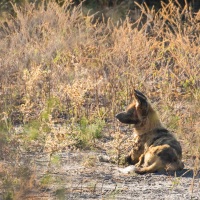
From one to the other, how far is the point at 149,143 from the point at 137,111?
0.38 meters

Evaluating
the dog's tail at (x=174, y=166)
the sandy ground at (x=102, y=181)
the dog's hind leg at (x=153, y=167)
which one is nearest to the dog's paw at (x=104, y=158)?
the sandy ground at (x=102, y=181)

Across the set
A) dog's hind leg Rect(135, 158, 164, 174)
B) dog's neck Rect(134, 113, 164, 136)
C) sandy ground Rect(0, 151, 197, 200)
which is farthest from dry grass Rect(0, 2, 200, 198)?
dog's hind leg Rect(135, 158, 164, 174)

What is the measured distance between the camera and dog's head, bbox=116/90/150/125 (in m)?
9.09

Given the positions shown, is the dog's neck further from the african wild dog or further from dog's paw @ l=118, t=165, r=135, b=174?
dog's paw @ l=118, t=165, r=135, b=174

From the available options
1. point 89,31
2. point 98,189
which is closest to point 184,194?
point 98,189

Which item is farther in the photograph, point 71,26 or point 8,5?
point 8,5

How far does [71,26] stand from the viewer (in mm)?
14742

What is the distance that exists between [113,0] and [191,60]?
1074 cm

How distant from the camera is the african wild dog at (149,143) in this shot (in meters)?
8.59

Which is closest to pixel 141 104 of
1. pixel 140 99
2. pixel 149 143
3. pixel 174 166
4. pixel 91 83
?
pixel 140 99

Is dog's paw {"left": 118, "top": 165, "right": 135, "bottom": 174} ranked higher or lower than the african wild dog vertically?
lower

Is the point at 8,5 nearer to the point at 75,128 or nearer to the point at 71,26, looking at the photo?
the point at 71,26

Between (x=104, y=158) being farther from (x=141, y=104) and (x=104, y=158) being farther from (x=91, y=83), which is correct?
(x=91, y=83)

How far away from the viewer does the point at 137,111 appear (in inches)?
363
